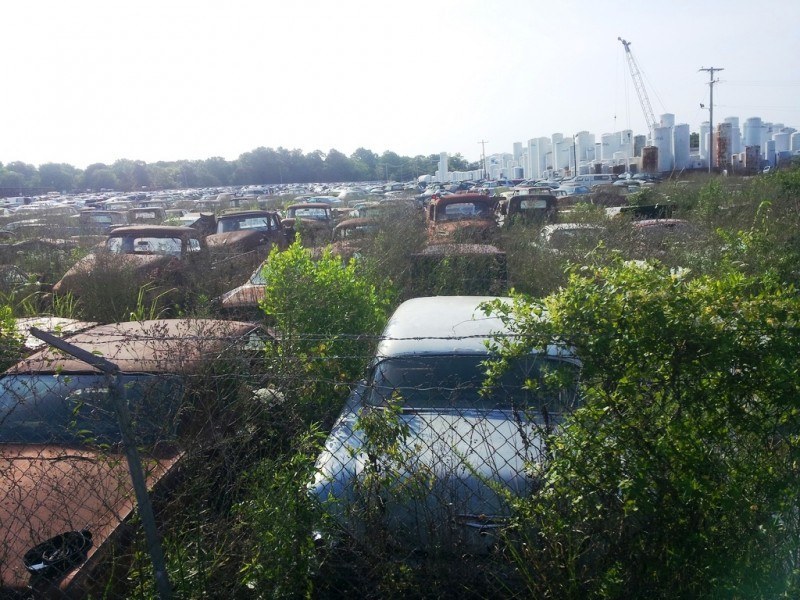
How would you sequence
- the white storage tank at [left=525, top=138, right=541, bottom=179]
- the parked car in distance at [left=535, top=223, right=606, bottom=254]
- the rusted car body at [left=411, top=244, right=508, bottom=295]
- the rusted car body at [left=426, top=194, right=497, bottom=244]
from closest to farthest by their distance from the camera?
the rusted car body at [left=411, top=244, right=508, bottom=295] → the parked car in distance at [left=535, top=223, right=606, bottom=254] → the rusted car body at [left=426, top=194, right=497, bottom=244] → the white storage tank at [left=525, top=138, right=541, bottom=179]

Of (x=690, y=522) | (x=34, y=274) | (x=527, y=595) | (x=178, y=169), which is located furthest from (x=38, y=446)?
(x=178, y=169)

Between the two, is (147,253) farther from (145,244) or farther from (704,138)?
(704,138)

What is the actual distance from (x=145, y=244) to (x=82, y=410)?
795 centimetres

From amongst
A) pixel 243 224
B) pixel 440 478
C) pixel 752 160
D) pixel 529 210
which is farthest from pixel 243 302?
pixel 752 160

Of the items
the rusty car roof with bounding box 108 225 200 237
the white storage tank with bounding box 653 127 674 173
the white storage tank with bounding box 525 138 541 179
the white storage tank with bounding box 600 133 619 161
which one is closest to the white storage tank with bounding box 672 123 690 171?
the white storage tank with bounding box 653 127 674 173

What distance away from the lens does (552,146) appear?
9375 cm

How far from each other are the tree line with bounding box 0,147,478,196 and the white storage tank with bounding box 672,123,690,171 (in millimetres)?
36732

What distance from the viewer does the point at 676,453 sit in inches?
106

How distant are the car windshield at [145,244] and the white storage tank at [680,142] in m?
62.2

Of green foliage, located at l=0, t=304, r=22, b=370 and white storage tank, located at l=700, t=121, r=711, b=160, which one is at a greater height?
white storage tank, located at l=700, t=121, r=711, b=160

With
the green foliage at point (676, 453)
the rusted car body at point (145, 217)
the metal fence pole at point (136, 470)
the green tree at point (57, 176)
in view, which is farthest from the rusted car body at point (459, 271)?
the green tree at point (57, 176)

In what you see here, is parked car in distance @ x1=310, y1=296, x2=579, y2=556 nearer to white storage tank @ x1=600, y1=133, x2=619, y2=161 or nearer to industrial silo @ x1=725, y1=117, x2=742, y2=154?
industrial silo @ x1=725, y1=117, x2=742, y2=154

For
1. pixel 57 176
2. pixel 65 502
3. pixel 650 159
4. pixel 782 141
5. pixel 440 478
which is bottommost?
pixel 65 502

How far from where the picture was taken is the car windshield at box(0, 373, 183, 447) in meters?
3.45
